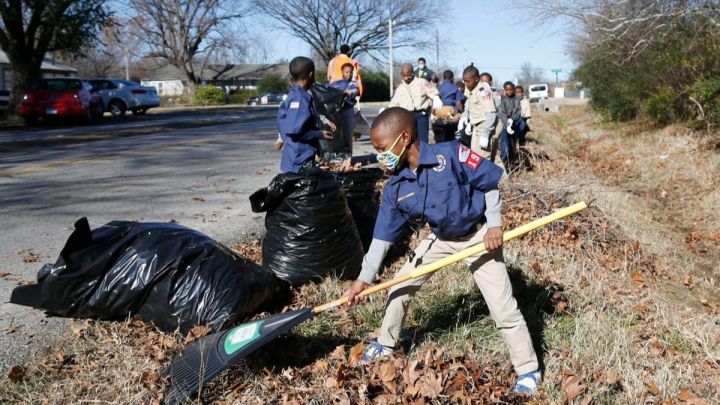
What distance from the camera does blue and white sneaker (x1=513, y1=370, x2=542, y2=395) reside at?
321 cm

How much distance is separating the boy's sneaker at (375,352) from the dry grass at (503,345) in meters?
0.07

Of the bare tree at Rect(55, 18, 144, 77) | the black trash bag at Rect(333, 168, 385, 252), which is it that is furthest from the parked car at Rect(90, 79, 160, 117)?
the bare tree at Rect(55, 18, 144, 77)

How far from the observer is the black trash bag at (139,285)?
356cm

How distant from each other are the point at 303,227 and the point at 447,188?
1518mm

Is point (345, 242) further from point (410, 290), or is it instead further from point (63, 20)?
point (63, 20)

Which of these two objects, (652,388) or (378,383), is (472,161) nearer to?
(378,383)

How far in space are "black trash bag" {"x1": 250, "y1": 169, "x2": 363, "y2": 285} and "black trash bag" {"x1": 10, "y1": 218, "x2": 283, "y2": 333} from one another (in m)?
0.69

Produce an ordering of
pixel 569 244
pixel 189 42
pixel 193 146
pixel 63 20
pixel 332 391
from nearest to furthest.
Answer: pixel 332 391
pixel 569 244
pixel 193 146
pixel 63 20
pixel 189 42

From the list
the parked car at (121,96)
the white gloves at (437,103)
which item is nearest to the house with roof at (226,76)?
the parked car at (121,96)

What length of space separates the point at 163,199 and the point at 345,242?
2.97 meters

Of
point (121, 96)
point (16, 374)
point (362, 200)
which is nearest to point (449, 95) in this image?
point (362, 200)

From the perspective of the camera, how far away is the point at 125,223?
12.7ft

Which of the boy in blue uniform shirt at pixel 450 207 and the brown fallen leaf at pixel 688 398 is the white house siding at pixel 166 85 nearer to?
the boy in blue uniform shirt at pixel 450 207

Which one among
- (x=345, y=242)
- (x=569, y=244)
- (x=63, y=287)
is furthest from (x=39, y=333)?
(x=569, y=244)
